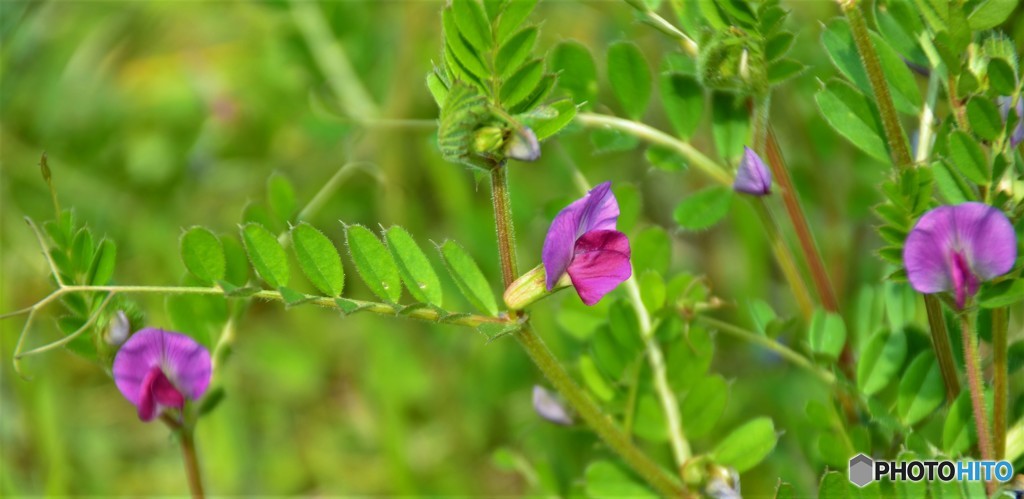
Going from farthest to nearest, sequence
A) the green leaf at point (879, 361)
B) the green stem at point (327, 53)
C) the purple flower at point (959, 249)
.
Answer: the green stem at point (327, 53) < the green leaf at point (879, 361) < the purple flower at point (959, 249)

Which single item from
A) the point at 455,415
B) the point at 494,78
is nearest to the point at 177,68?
the point at 455,415

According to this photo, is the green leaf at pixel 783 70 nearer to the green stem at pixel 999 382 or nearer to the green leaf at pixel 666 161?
the green leaf at pixel 666 161

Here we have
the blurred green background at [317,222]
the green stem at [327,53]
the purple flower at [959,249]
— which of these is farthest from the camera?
the green stem at [327,53]

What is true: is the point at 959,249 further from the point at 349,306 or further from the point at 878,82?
the point at 349,306

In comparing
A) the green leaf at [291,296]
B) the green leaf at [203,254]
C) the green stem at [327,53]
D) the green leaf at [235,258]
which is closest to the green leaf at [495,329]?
the green leaf at [291,296]

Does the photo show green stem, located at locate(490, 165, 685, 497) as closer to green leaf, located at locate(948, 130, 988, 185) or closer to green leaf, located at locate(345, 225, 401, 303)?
green leaf, located at locate(345, 225, 401, 303)

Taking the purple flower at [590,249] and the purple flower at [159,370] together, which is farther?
the purple flower at [159,370]

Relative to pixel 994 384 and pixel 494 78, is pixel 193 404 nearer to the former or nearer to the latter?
pixel 494 78

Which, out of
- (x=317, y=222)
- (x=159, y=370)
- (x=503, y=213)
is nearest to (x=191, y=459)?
(x=159, y=370)
